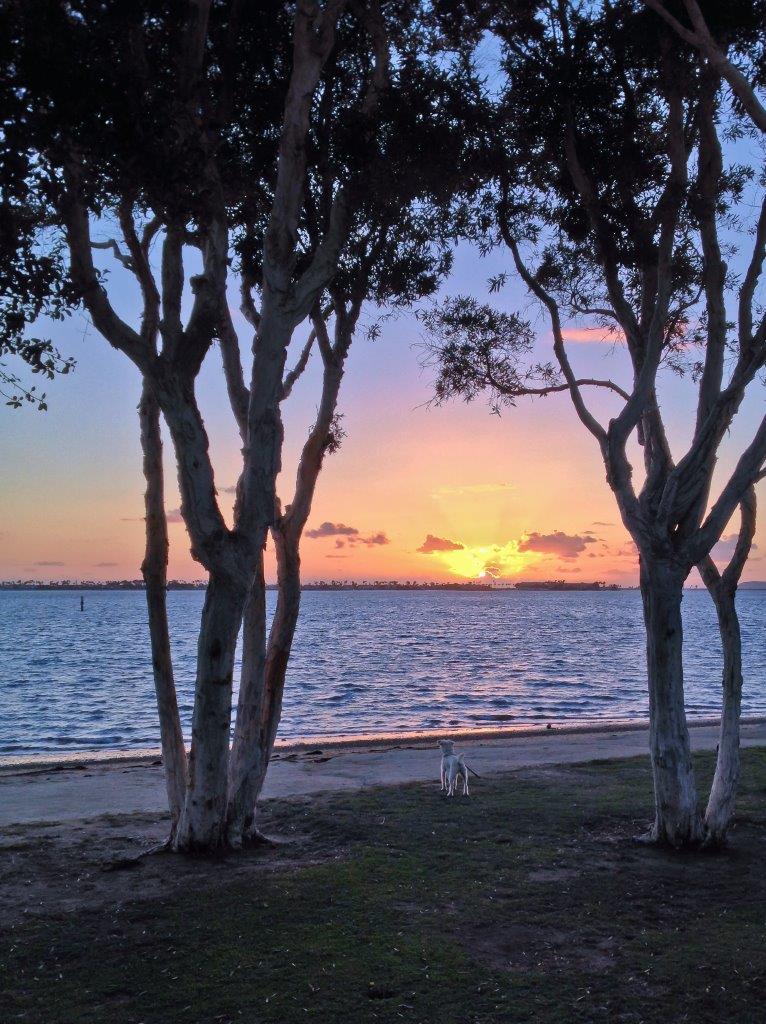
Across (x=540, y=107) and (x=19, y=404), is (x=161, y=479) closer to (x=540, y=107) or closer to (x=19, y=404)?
(x=19, y=404)

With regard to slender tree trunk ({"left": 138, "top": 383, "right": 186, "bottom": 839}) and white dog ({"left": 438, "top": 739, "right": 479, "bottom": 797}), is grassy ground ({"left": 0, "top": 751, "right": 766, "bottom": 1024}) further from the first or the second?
white dog ({"left": 438, "top": 739, "right": 479, "bottom": 797})

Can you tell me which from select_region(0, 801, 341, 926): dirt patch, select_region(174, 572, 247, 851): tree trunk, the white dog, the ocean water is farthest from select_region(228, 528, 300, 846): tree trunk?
the ocean water

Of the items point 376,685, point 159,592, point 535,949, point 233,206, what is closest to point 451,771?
point 159,592

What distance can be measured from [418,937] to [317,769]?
411 inches

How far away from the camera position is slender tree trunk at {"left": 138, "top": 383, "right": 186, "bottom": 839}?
9.21 metres

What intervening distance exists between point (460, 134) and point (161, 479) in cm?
507

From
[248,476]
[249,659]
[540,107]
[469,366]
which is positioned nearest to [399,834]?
[249,659]

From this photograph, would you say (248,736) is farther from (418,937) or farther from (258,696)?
(418,937)

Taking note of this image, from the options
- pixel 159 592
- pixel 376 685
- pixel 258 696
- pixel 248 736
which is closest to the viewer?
pixel 159 592

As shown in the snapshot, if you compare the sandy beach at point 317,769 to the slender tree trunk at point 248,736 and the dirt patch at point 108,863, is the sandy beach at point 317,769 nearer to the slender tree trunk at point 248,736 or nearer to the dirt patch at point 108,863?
Result: the dirt patch at point 108,863

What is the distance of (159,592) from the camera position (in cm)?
921

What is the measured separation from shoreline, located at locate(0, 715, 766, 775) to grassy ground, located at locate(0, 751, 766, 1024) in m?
11.8

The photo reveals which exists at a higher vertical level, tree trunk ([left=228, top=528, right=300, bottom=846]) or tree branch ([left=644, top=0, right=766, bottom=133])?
tree branch ([left=644, top=0, right=766, bottom=133])

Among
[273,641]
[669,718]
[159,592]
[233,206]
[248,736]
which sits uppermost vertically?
[233,206]
